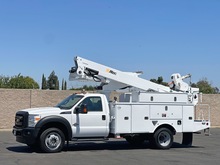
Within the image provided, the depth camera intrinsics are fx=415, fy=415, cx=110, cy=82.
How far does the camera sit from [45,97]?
94.0ft

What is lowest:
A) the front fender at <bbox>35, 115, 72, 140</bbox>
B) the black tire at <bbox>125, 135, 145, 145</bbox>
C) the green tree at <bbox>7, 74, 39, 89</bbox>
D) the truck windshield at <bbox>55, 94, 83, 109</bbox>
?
the black tire at <bbox>125, 135, 145, 145</bbox>

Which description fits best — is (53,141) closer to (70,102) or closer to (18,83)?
(70,102)

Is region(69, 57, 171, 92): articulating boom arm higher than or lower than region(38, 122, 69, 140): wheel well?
higher

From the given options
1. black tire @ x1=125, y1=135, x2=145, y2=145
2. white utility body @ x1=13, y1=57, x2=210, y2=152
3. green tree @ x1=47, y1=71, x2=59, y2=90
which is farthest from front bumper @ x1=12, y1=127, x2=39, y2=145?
green tree @ x1=47, y1=71, x2=59, y2=90

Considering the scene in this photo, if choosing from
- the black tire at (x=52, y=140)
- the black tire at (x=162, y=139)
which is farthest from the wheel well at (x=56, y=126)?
the black tire at (x=162, y=139)

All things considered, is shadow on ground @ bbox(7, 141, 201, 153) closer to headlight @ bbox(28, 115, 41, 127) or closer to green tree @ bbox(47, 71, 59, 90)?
headlight @ bbox(28, 115, 41, 127)

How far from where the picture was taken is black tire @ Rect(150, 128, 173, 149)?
16.6 metres

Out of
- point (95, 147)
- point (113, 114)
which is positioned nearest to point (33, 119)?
point (113, 114)

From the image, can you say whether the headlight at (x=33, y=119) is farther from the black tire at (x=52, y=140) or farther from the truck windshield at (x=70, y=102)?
the truck windshield at (x=70, y=102)

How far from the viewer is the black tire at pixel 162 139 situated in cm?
1659

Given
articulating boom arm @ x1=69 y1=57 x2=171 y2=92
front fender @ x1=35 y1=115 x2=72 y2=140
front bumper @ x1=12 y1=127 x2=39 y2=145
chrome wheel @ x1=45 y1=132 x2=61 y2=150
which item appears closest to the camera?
front bumper @ x1=12 y1=127 x2=39 y2=145

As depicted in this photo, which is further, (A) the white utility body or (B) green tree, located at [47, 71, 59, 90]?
(B) green tree, located at [47, 71, 59, 90]

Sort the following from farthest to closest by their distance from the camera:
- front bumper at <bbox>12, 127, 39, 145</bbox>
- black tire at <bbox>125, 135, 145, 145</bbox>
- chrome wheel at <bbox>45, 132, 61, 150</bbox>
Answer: black tire at <bbox>125, 135, 145, 145</bbox>
chrome wheel at <bbox>45, 132, 61, 150</bbox>
front bumper at <bbox>12, 127, 39, 145</bbox>

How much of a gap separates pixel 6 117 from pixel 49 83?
49.5 metres
